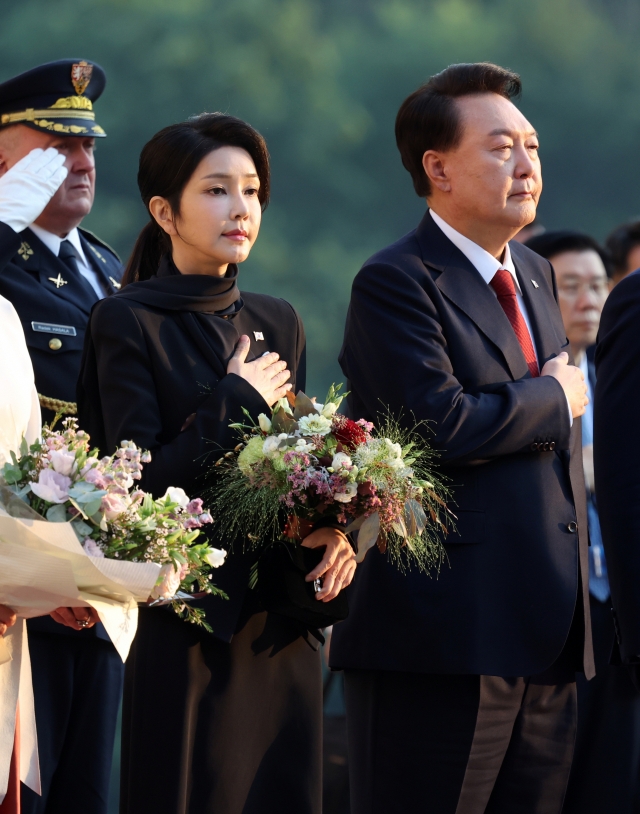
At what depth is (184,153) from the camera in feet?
9.42

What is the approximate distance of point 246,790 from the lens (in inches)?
103

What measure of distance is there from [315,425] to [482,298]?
0.61m

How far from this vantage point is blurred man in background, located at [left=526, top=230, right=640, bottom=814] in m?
3.70

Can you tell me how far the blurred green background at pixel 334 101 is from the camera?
17.7 ft

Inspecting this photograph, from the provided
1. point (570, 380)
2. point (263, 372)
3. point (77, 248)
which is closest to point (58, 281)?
point (77, 248)

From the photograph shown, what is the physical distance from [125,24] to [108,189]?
0.70 metres

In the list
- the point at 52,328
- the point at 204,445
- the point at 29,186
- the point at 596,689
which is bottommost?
the point at 596,689

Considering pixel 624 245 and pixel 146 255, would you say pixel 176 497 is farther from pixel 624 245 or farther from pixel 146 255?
pixel 624 245

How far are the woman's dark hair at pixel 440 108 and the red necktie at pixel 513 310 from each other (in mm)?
275

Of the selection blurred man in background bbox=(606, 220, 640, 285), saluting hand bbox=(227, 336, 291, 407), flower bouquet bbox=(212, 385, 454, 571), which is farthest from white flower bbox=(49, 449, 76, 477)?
blurred man in background bbox=(606, 220, 640, 285)

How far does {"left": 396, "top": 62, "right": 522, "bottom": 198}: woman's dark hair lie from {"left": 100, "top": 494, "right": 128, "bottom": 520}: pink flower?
125cm

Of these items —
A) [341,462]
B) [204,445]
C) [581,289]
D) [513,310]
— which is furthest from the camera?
[581,289]

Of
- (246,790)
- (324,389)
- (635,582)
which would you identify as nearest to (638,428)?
(635,582)

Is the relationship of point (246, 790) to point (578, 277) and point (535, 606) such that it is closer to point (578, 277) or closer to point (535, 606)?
point (535, 606)
